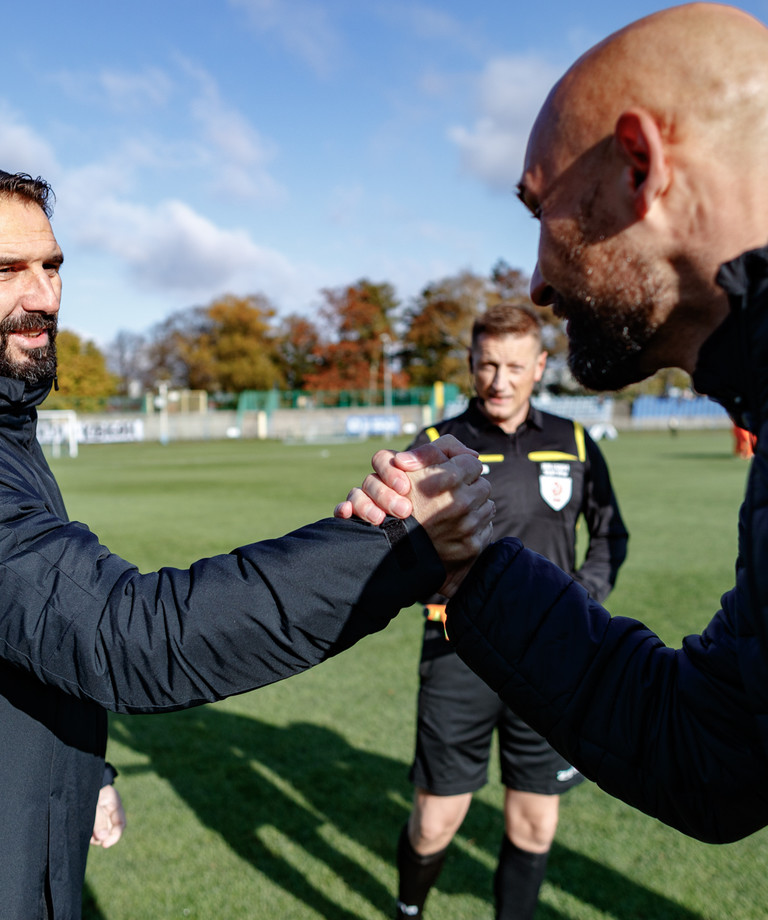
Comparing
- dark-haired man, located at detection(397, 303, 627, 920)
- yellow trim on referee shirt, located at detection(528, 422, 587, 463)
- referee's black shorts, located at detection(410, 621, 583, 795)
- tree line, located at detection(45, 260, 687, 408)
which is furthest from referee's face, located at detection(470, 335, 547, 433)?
tree line, located at detection(45, 260, 687, 408)

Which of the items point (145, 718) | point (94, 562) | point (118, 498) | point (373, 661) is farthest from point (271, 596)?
point (118, 498)

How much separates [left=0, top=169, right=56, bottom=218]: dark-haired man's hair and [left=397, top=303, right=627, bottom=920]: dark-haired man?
2.03 m

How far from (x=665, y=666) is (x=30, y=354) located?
174 centimetres

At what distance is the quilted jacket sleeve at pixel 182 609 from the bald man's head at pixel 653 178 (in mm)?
597

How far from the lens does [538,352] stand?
13.5 ft

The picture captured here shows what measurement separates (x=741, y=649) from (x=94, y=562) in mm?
1110

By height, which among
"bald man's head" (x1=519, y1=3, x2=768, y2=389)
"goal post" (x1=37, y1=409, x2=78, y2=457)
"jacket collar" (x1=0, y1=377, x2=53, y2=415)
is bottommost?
"goal post" (x1=37, y1=409, x2=78, y2=457)

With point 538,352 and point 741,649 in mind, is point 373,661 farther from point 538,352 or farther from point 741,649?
point 741,649

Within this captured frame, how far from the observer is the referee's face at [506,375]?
388cm

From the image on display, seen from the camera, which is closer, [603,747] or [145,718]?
[603,747]

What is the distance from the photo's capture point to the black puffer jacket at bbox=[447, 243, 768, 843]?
1123mm

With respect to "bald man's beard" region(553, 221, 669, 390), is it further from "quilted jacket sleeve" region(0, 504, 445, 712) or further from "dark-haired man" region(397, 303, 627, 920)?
"dark-haired man" region(397, 303, 627, 920)

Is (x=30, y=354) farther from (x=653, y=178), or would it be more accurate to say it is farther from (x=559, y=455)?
(x=559, y=455)

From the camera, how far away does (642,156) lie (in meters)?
1.23
